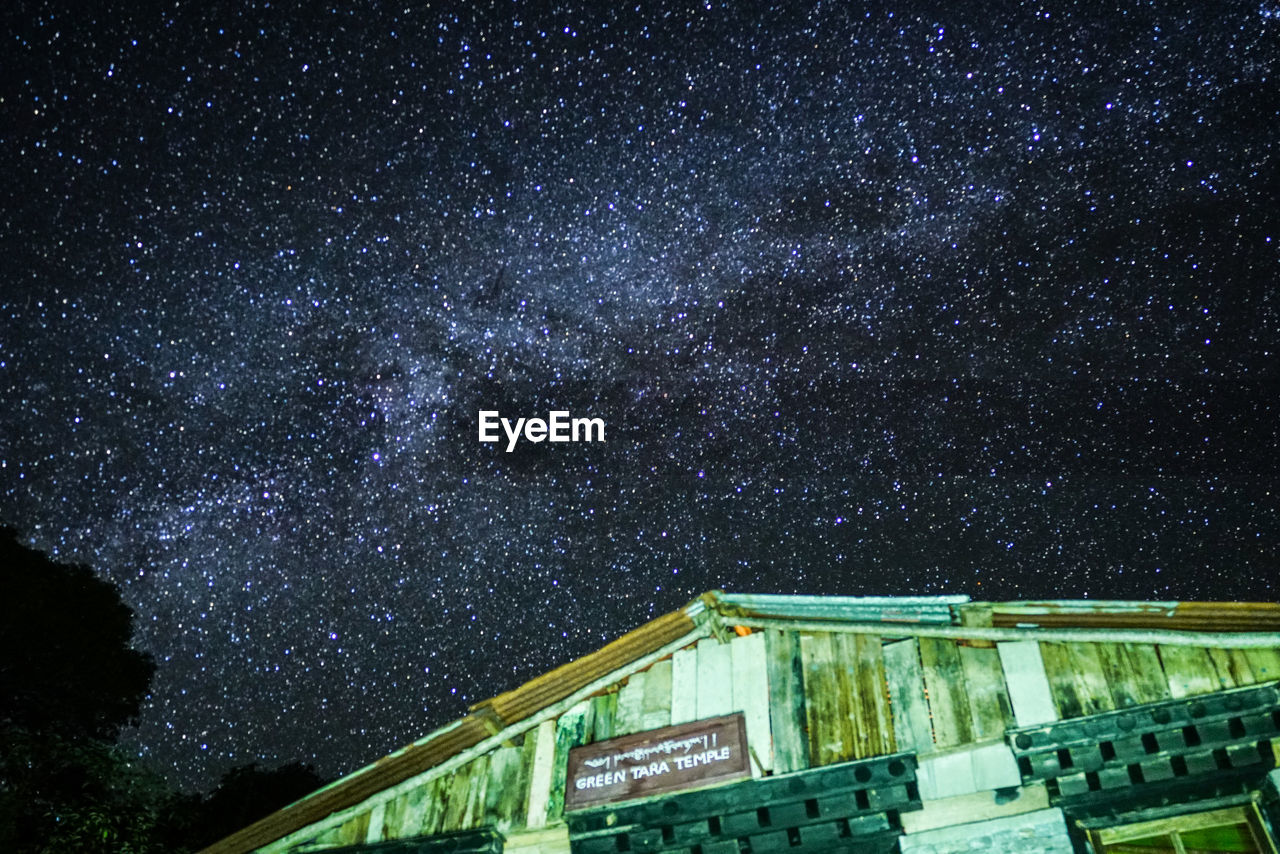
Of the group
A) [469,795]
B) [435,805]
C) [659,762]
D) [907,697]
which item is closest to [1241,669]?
[907,697]

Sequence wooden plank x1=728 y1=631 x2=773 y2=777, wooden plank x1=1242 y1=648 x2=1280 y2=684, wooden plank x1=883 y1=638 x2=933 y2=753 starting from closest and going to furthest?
wooden plank x1=1242 y1=648 x2=1280 y2=684 < wooden plank x1=883 y1=638 x2=933 y2=753 < wooden plank x1=728 y1=631 x2=773 y2=777

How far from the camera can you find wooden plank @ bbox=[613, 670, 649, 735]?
7922 mm

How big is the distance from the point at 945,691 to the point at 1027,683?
62 centimetres

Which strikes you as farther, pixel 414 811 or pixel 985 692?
pixel 414 811

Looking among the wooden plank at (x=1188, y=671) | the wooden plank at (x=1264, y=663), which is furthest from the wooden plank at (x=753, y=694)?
the wooden plank at (x=1264, y=663)

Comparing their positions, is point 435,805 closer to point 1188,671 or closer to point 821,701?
Result: point 821,701

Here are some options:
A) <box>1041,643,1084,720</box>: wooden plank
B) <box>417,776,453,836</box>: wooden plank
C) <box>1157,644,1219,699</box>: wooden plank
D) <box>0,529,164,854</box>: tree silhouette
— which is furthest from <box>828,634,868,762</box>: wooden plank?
<box>0,529,164,854</box>: tree silhouette

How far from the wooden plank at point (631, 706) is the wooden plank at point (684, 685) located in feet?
0.99

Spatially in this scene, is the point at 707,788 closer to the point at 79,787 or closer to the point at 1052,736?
the point at 1052,736

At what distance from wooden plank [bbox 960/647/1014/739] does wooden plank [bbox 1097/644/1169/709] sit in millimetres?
751

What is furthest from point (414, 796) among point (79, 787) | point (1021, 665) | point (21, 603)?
point (21, 603)

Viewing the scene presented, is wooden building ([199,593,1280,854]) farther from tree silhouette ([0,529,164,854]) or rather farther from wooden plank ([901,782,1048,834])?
tree silhouette ([0,529,164,854])

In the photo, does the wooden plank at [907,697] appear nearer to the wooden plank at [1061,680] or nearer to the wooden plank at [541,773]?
the wooden plank at [1061,680]

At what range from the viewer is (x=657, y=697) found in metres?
8.03
